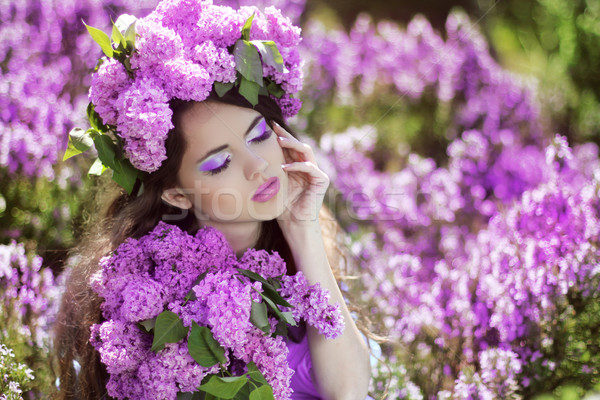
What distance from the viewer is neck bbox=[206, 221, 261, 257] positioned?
194 centimetres

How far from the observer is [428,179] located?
12.0 feet

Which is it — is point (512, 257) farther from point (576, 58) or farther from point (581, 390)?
point (576, 58)

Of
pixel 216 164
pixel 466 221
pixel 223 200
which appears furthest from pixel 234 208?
pixel 466 221

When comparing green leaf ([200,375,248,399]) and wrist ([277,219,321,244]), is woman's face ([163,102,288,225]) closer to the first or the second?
wrist ([277,219,321,244])

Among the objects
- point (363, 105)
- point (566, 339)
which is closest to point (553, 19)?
point (363, 105)

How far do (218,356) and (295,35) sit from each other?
1.05 meters

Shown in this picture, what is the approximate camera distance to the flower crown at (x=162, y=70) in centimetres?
162

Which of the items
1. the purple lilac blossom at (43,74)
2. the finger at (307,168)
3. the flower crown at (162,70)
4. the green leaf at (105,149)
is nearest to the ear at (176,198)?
the flower crown at (162,70)

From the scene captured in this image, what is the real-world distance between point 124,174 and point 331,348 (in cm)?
83

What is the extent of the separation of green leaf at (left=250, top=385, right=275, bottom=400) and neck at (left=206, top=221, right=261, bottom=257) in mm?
581

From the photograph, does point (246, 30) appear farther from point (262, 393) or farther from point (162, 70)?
point (262, 393)

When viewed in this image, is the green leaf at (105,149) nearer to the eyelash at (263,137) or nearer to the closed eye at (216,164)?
the closed eye at (216,164)

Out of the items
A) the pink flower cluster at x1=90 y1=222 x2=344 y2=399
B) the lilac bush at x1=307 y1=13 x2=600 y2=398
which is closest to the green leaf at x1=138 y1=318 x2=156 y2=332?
the pink flower cluster at x1=90 y1=222 x2=344 y2=399

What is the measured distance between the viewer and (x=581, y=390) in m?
A: 2.18
